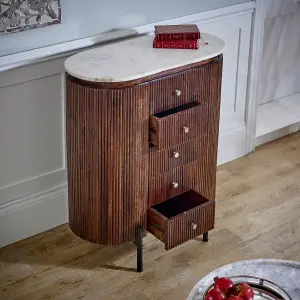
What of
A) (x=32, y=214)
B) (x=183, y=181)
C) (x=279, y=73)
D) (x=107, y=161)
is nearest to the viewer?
(x=107, y=161)

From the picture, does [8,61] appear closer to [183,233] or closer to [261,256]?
[183,233]

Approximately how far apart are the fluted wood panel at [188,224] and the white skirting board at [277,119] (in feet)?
3.39

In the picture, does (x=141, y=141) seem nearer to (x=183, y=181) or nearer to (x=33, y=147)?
(x=183, y=181)

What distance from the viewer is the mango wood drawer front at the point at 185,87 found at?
2373mm

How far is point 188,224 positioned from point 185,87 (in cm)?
50

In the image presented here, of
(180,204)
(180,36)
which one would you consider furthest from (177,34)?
(180,204)

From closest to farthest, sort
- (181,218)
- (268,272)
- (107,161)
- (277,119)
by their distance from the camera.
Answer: (268,272), (107,161), (181,218), (277,119)

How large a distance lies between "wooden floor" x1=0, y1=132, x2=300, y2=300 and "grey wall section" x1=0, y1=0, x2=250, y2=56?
0.78m

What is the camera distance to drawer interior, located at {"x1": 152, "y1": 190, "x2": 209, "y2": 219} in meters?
2.61

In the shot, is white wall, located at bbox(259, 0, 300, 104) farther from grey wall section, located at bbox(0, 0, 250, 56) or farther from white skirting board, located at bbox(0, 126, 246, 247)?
white skirting board, located at bbox(0, 126, 246, 247)

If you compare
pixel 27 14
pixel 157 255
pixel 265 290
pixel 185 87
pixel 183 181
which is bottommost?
pixel 157 255

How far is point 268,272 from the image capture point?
1.88 meters

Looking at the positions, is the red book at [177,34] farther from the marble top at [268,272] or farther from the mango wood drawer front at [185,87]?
the marble top at [268,272]

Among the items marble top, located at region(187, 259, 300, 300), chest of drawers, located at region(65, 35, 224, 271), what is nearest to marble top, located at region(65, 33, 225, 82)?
chest of drawers, located at region(65, 35, 224, 271)
